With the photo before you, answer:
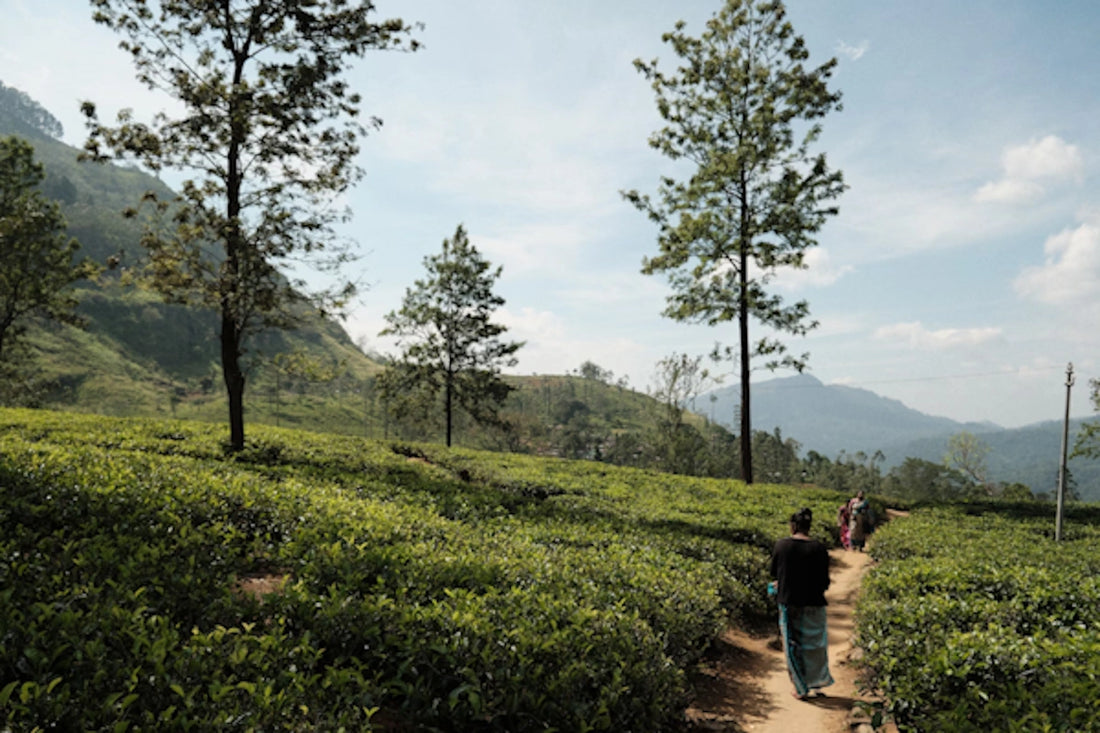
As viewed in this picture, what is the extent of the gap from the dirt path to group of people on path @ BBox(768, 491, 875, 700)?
270 mm

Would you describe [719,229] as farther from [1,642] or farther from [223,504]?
[1,642]

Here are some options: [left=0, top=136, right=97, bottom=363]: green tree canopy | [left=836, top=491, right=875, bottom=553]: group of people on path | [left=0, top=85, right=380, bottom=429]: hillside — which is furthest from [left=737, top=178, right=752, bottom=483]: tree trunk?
[left=0, top=85, right=380, bottom=429]: hillside

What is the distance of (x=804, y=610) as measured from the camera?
24.8ft

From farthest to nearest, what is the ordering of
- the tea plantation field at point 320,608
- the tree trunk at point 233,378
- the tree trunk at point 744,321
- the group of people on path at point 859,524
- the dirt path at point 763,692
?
the tree trunk at point 744,321
the group of people on path at point 859,524
the tree trunk at point 233,378
the dirt path at point 763,692
the tea plantation field at point 320,608

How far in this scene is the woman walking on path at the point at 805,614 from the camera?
24.3 ft

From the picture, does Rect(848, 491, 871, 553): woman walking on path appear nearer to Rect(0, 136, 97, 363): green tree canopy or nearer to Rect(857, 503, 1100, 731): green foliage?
Rect(857, 503, 1100, 731): green foliage

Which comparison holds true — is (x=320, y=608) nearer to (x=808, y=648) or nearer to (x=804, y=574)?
(x=804, y=574)

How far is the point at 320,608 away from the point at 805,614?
609cm

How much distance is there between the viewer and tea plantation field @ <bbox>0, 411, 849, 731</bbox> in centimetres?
379

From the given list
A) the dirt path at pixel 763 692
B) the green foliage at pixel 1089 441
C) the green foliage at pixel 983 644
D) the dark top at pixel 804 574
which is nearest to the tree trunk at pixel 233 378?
the dirt path at pixel 763 692

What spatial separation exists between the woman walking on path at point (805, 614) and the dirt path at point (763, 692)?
0.29 m

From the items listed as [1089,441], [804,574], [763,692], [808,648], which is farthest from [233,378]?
[1089,441]

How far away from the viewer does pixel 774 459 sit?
125 metres

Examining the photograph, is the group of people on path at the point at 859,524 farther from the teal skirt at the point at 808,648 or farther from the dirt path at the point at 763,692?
the teal skirt at the point at 808,648
